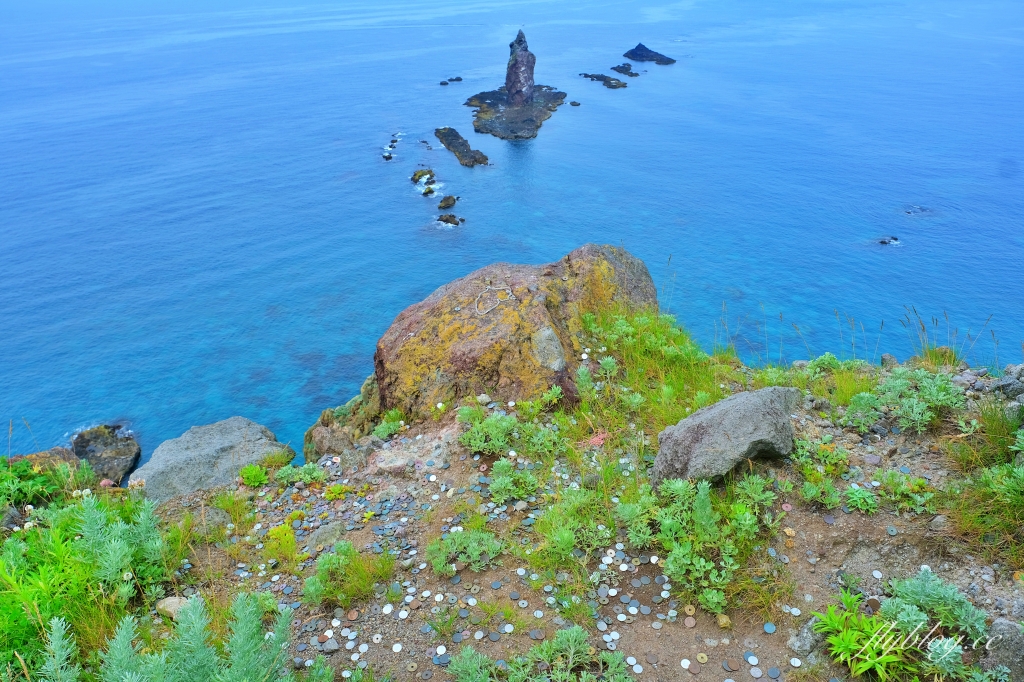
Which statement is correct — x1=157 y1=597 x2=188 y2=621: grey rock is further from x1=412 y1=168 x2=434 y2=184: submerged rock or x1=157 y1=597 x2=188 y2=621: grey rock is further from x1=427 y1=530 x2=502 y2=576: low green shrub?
x1=412 y1=168 x2=434 y2=184: submerged rock

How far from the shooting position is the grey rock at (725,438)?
6984mm

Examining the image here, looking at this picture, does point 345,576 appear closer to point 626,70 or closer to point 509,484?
point 509,484

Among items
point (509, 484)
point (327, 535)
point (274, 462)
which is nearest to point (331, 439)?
point (274, 462)

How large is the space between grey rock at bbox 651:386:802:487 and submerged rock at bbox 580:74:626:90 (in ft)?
244


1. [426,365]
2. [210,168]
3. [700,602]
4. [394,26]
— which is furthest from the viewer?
[394,26]

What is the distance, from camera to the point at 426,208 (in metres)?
45.7

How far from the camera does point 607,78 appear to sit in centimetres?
7619

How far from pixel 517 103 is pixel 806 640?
220 ft

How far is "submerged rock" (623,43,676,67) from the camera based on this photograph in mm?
84500

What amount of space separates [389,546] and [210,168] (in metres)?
55.3

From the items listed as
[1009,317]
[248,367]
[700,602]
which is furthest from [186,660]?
[1009,317]

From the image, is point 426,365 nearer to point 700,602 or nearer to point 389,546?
point 389,546

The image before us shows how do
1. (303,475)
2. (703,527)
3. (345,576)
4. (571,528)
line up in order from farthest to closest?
(303,475)
(571,528)
(345,576)
(703,527)

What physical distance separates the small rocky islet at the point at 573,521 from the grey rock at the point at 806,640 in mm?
17
